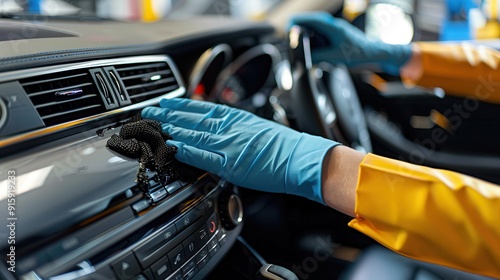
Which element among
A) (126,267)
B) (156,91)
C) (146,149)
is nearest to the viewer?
(126,267)

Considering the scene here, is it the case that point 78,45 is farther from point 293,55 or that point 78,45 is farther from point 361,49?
point 361,49

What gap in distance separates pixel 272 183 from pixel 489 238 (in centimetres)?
35

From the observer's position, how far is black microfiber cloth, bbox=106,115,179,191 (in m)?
0.78

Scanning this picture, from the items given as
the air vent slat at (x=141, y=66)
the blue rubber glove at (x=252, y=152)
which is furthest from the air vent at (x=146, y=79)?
the blue rubber glove at (x=252, y=152)

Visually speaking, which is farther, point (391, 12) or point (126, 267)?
point (391, 12)

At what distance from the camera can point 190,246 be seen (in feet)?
2.62

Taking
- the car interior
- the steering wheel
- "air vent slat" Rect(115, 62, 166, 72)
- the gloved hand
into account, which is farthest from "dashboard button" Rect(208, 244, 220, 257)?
the gloved hand

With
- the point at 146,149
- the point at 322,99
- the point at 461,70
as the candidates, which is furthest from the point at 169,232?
the point at 461,70

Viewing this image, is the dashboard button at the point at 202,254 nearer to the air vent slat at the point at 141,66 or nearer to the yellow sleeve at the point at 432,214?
the yellow sleeve at the point at 432,214

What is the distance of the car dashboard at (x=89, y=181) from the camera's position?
2.04 ft

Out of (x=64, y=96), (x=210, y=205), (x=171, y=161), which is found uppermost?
(x=64, y=96)

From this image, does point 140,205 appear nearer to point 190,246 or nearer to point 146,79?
point 190,246

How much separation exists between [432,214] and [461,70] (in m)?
0.95

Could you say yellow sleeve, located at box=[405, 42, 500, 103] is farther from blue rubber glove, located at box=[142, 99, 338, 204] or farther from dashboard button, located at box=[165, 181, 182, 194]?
dashboard button, located at box=[165, 181, 182, 194]
